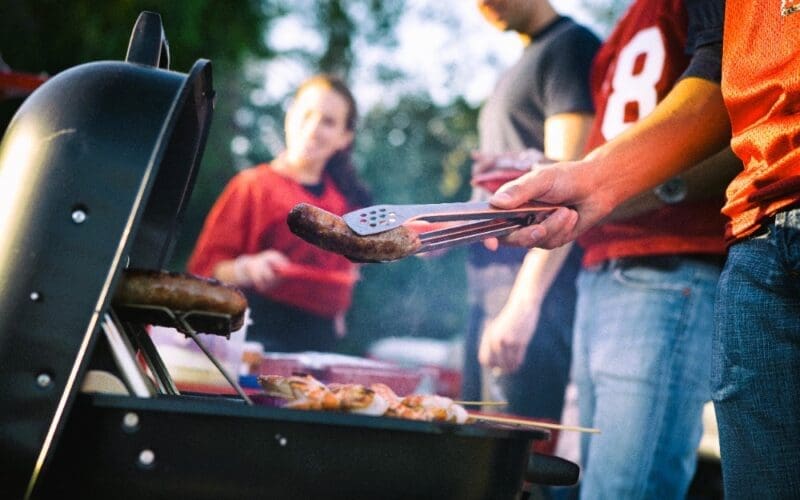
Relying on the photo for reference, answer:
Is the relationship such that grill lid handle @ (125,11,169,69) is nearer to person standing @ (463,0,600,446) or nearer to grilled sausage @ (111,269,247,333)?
grilled sausage @ (111,269,247,333)

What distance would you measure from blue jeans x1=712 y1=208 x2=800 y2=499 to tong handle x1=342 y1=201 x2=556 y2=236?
0.46 m

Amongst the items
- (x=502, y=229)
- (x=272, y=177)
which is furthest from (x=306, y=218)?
(x=272, y=177)

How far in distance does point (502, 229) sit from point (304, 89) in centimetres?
358

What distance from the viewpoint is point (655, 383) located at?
2221 millimetres

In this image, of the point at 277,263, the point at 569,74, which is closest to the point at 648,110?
the point at 569,74

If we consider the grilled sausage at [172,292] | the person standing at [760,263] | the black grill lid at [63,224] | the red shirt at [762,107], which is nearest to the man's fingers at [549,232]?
the person standing at [760,263]

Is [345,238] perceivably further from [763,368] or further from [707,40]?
[707,40]

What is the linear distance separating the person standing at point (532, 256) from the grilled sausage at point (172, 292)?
65.9 inches

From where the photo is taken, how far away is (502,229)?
1664 mm

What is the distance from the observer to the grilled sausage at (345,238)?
1402 mm

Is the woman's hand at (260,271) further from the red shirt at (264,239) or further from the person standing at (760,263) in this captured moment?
the person standing at (760,263)

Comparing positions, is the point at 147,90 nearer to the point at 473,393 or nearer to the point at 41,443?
the point at 41,443

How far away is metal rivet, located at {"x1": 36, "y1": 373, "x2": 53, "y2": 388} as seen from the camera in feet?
3.98

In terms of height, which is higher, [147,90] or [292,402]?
[147,90]
